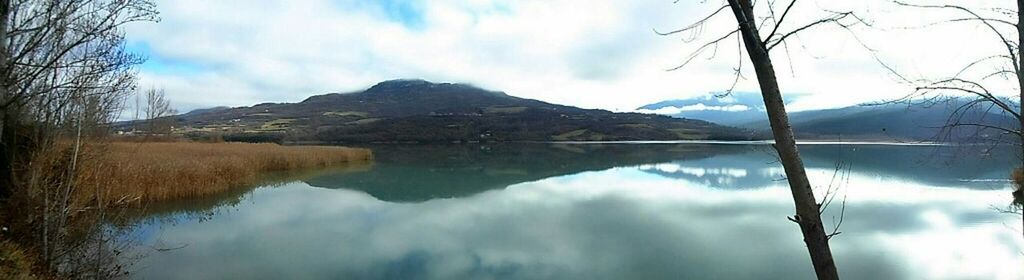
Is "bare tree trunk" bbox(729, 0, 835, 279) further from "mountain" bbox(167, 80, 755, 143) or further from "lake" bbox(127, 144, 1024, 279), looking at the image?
"mountain" bbox(167, 80, 755, 143)

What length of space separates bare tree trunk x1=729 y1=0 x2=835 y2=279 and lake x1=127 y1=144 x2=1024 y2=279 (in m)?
1.32

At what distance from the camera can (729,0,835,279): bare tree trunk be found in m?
2.08

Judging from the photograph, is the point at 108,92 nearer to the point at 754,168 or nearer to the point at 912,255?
the point at 912,255

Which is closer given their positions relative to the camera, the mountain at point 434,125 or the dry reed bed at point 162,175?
the dry reed bed at point 162,175

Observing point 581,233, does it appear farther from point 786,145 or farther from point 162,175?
point 162,175

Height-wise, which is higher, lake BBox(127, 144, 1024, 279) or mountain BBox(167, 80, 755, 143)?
mountain BBox(167, 80, 755, 143)

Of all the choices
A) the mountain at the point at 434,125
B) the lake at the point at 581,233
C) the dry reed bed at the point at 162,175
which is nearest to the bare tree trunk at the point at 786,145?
the lake at the point at 581,233

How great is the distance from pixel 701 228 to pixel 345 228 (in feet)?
24.0

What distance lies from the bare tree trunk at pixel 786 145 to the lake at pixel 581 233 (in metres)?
1.32

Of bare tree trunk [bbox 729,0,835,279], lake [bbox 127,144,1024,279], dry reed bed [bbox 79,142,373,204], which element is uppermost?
bare tree trunk [bbox 729,0,835,279]

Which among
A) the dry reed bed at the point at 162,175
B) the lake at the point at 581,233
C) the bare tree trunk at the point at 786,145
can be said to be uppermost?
the bare tree trunk at the point at 786,145

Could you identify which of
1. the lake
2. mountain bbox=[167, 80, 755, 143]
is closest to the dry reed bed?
the lake

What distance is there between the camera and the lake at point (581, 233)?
7969mm

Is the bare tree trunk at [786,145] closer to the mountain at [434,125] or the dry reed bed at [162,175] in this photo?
the dry reed bed at [162,175]
